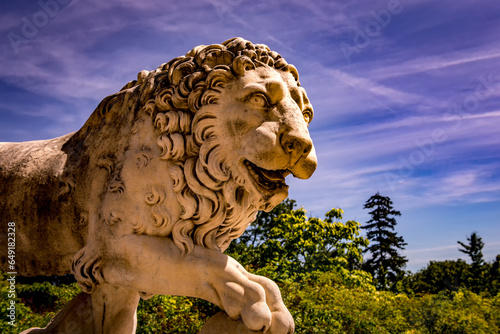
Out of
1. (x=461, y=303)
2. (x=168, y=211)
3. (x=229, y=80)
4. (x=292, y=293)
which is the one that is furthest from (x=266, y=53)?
(x=461, y=303)

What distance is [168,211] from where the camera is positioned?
284 centimetres

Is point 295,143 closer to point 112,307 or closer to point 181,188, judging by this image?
point 181,188

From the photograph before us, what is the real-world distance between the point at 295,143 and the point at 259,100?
1.23 ft

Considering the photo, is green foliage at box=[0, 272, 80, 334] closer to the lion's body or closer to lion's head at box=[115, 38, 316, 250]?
the lion's body

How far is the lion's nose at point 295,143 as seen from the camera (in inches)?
110

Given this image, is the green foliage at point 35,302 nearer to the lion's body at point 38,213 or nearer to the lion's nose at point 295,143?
the lion's body at point 38,213

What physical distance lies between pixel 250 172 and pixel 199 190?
0.35 meters

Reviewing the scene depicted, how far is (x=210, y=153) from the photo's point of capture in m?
2.89

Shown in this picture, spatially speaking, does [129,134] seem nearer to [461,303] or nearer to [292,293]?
[292,293]

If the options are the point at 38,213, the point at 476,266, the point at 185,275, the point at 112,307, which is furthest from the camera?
the point at 476,266

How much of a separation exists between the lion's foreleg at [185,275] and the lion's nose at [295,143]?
30.8 inches

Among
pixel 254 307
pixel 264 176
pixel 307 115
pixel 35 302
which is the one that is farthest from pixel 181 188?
pixel 35 302

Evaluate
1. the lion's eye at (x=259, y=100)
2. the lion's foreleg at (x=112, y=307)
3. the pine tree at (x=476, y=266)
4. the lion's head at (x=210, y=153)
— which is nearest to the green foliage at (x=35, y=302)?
the lion's foreleg at (x=112, y=307)

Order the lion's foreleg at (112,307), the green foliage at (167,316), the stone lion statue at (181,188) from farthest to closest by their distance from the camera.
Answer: the green foliage at (167,316) < the lion's foreleg at (112,307) < the stone lion statue at (181,188)
